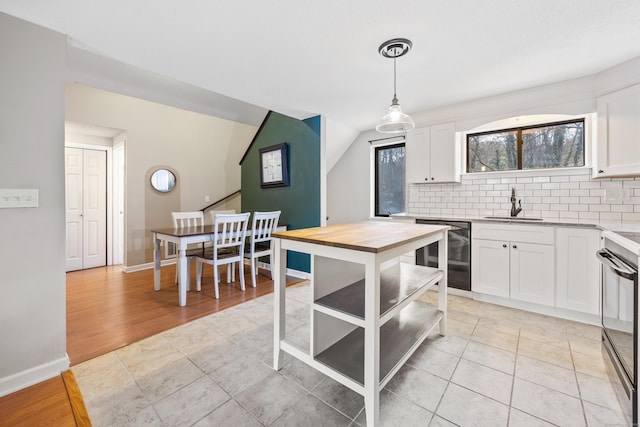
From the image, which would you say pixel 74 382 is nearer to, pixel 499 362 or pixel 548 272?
pixel 499 362

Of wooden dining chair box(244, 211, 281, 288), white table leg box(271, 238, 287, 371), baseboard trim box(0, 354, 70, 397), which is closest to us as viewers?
baseboard trim box(0, 354, 70, 397)

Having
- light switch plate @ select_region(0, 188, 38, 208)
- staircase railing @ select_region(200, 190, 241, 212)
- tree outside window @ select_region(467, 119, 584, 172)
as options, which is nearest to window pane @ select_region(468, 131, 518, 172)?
tree outside window @ select_region(467, 119, 584, 172)

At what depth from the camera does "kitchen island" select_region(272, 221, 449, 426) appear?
1.25 meters

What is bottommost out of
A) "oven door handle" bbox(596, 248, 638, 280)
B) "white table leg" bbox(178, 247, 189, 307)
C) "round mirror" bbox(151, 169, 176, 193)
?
"white table leg" bbox(178, 247, 189, 307)

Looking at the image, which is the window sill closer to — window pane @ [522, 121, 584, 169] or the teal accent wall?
window pane @ [522, 121, 584, 169]

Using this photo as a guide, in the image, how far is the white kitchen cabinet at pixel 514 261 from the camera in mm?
2504

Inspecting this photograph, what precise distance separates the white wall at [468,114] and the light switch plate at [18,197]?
12.4ft

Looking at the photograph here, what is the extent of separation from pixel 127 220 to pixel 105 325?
230cm

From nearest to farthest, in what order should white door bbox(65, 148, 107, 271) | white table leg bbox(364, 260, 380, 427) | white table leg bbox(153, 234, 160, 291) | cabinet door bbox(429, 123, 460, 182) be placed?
white table leg bbox(364, 260, 380, 427) < white table leg bbox(153, 234, 160, 291) < cabinet door bbox(429, 123, 460, 182) < white door bbox(65, 148, 107, 271)

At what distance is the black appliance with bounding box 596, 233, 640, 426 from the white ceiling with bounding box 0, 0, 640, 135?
1.48 meters

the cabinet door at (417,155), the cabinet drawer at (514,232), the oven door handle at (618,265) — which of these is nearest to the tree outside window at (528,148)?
the cabinet door at (417,155)

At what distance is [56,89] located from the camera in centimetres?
170

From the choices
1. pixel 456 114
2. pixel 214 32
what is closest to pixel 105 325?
pixel 214 32

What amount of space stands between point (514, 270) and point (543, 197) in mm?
909
